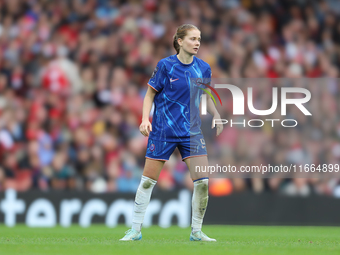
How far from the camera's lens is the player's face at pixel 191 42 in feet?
19.8

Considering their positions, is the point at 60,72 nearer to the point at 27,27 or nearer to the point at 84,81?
the point at 84,81

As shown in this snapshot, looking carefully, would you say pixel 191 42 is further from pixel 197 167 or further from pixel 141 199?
pixel 141 199

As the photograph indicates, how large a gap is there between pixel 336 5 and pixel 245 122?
235 inches

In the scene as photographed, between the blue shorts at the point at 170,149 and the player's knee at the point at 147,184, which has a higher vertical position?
the blue shorts at the point at 170,149

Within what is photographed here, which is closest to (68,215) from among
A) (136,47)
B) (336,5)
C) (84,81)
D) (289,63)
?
(84,81)

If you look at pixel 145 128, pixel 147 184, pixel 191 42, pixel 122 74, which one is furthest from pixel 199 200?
pixel 122 74

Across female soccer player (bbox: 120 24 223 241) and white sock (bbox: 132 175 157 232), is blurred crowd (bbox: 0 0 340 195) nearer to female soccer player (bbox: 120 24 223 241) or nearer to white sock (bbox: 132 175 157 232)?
female soccer player (bbox: 120 24 223 241)

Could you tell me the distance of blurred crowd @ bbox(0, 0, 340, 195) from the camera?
10266mm

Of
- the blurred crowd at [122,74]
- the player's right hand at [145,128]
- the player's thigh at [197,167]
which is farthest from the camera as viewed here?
the blurred crowd at [122,74]

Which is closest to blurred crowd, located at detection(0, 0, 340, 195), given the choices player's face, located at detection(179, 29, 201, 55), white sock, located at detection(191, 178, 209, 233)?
white sock, located at detection(191, 178, 209, 233)

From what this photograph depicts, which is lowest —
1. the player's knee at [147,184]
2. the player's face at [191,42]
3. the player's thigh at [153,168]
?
the player's knee at [147,184]

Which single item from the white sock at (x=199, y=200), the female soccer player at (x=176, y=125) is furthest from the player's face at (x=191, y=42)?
the white sock at (x=199, y=200)

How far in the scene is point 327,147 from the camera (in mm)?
9883

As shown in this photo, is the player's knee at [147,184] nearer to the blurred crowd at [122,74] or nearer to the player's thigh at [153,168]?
the player's thigh at [153,168]
